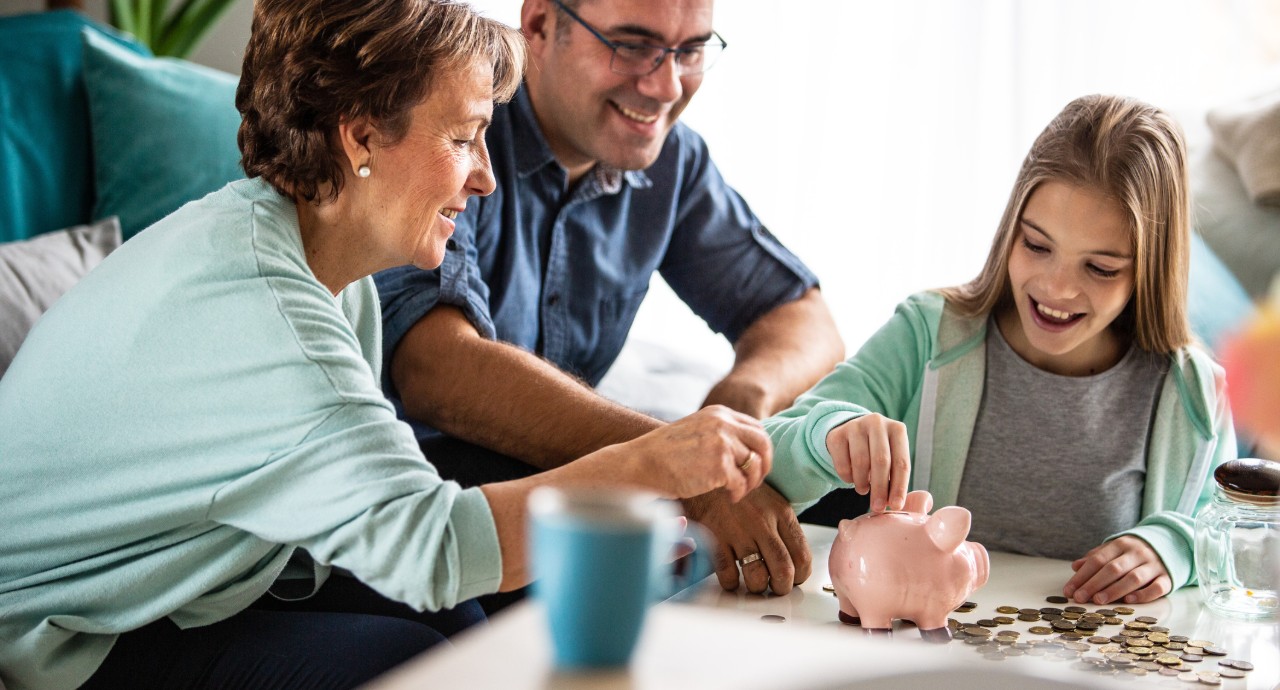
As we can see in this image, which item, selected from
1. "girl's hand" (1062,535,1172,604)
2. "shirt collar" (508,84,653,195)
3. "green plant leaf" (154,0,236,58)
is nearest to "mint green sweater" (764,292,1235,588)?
"girl's hand" (1062,535,1172,604)

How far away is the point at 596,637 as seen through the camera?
2.19 feet

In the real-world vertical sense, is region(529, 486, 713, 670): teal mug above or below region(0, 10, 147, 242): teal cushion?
above

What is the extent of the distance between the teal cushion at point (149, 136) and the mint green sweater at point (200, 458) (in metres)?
1.04

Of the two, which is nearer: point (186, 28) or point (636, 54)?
point (636, 54)

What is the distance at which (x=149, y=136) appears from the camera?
2.30 m

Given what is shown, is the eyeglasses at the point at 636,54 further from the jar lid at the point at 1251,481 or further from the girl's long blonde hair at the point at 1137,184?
the jar lid at the point at 1251,481

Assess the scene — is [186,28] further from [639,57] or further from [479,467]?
→ [479,467]

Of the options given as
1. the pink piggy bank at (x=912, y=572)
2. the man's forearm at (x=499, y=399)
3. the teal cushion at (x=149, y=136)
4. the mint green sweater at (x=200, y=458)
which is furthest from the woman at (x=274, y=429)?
the teal cushion at (x=149, y=136)

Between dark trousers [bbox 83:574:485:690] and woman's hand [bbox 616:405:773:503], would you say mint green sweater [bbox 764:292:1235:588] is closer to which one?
woman's hand [bbox 616:405:773:503]

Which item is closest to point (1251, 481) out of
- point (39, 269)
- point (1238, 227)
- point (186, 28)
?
point (1238, 227)

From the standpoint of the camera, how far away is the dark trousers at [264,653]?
1230mm

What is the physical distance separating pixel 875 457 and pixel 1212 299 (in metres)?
1.28

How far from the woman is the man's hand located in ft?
0.58

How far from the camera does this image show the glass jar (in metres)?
1.27
